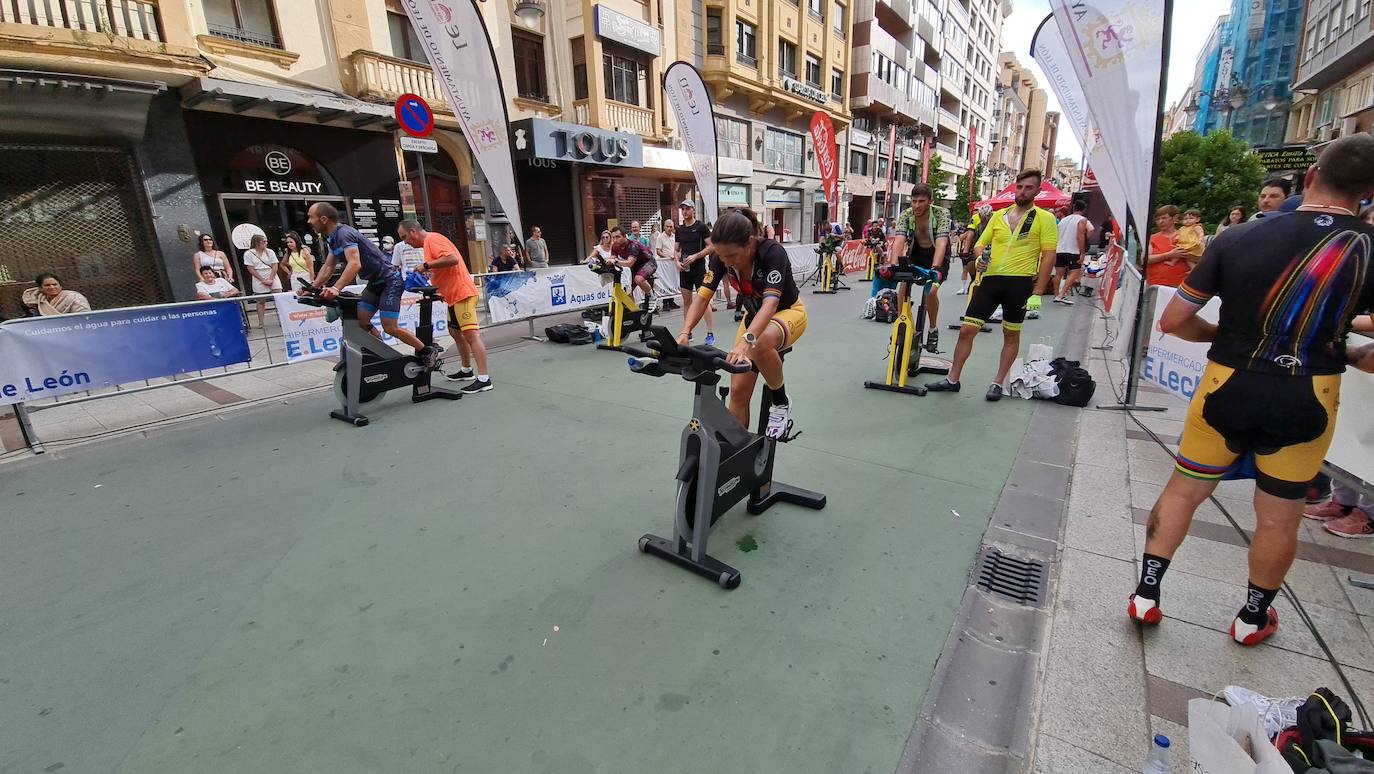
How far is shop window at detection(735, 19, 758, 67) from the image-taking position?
71.4 feet

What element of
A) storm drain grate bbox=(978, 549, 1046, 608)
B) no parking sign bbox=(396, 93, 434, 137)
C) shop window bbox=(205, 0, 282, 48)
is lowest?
storm drain grate bbox=(978, 549, 1046, 608)

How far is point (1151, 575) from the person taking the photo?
2.31m

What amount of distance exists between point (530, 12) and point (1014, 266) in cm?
1439

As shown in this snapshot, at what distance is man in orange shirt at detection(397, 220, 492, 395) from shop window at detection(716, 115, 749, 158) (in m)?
18.0

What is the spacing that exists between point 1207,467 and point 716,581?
2.00 meters

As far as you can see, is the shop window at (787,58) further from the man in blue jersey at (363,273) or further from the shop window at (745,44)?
the man in blue jersey at (363,273)

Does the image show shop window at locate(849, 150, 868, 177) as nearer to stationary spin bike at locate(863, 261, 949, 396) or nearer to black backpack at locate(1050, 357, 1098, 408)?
stationary spin bike at locate(863, 261, 949, 396)

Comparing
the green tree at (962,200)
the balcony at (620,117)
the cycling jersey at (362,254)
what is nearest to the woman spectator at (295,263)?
the cycling jersey at (362,254)

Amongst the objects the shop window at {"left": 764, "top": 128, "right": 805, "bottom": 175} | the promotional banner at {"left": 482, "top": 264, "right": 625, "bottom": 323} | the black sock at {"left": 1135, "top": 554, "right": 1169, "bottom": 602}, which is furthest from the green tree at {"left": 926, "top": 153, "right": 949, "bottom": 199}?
the black sock at {"left": 1135, "top": 554, "right": 1169, "bottom": 602}

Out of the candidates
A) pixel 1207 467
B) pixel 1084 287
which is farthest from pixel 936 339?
pixel 1084 287

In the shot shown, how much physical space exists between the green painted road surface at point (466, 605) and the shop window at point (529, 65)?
1328 centimetres

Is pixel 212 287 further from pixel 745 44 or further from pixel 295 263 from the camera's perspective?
pixel 745 44

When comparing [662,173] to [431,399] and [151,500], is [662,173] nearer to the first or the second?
[431,399]

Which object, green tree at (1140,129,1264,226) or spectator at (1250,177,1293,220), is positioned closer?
spectator at (1250,177,1293,220)
